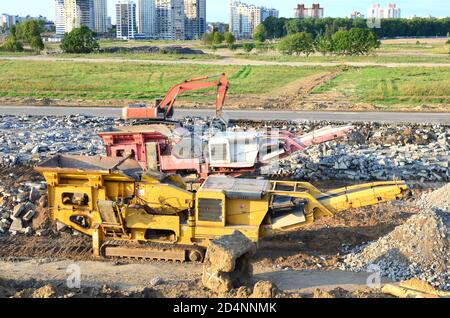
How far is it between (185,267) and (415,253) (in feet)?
13.9

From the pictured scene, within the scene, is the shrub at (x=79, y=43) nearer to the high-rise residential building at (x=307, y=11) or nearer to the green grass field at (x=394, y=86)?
the green grass field at (x=394, y=86)

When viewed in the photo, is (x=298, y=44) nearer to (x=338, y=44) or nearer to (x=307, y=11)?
(x=338, y=44)

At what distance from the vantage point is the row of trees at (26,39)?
7944 cm

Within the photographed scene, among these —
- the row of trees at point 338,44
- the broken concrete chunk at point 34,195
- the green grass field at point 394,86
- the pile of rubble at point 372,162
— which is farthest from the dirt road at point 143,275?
the row of trees at point 338,44

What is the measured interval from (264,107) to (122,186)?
826 inches

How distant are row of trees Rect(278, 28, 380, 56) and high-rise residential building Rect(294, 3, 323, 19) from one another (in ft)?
269

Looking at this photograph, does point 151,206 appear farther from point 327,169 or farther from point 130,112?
point 327,169

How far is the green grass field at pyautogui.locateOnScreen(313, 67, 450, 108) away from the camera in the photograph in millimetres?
34438

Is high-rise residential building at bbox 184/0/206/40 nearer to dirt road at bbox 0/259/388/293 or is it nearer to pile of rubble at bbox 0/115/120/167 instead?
pile of rubble at bbox 0/115/120/167

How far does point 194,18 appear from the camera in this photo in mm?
179375

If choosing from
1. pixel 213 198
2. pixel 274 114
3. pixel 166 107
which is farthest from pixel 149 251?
pixel 274 114

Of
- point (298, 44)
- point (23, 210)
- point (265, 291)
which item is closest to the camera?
point (265, 291)

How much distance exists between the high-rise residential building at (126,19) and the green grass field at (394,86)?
129527 mm

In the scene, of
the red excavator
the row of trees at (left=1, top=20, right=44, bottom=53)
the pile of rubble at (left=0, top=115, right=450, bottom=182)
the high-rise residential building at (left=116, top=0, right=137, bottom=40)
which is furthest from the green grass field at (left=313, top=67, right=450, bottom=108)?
the high-rise residential building at (left=116, top=0, right=137, bottom=40)
